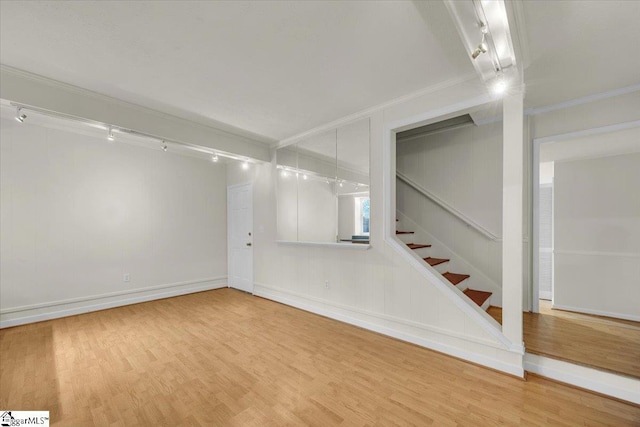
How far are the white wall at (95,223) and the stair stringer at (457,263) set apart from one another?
13.0 ft

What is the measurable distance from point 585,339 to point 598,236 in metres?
1.58

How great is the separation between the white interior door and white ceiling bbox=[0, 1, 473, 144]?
2.37 m

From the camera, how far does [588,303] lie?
3.39 meters

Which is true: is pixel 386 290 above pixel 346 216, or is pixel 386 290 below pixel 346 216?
below

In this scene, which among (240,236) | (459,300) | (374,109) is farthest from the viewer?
(240,236)

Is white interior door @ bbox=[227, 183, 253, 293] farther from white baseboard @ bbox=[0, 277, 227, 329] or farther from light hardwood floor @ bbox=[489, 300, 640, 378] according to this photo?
light hardwood floor @ bbox=[489, 300, 640, 378]

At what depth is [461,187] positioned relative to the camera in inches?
147

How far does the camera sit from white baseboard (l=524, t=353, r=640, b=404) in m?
1.85

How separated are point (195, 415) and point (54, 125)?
14.2ft

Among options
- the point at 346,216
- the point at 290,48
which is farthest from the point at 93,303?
the point at 290,48

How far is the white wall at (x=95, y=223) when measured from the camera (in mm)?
3342

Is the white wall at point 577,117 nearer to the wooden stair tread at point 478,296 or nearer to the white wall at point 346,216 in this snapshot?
the wooden stair tread at point 478,296

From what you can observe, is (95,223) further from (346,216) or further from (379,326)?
(379,326)

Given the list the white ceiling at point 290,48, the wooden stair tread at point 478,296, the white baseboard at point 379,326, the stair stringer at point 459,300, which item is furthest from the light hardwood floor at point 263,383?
the white ceiling at point 290,48
